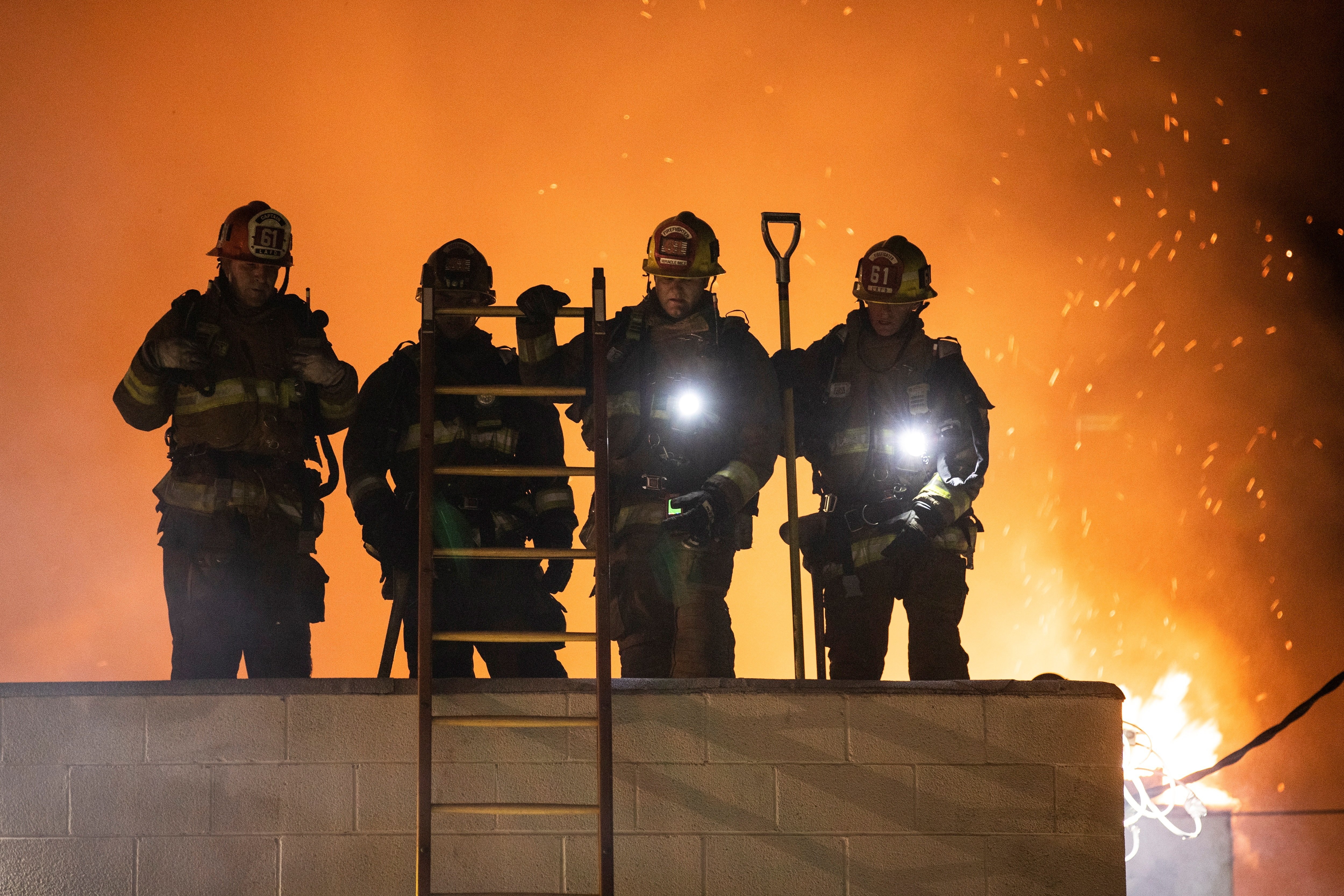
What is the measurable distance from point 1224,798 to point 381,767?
533 cm

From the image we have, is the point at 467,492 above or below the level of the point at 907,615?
above

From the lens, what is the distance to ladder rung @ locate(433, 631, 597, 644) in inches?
149

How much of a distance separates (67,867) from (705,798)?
5.82 feet

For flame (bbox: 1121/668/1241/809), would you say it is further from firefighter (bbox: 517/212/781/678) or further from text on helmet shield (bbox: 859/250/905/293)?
firefighter (bbox: 517/212/781/678)

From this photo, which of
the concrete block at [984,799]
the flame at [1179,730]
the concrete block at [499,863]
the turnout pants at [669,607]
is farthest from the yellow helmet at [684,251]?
the flame at [1179,730]

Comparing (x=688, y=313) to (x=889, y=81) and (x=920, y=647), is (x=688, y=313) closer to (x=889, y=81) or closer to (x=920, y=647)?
(x=920, y=647)

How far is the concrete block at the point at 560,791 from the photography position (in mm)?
4004

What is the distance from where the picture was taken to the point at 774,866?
4.04 metres

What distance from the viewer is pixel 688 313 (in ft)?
16.1

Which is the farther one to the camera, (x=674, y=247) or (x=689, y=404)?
(x=674, y=247)

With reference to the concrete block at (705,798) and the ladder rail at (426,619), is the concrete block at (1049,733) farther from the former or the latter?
the ladder rail at (426,619)

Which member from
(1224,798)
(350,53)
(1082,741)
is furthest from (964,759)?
(350,53)

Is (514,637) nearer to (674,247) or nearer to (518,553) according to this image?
(518,553)

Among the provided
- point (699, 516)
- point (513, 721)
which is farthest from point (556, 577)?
point (513, 721)
